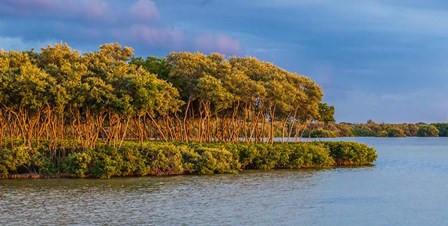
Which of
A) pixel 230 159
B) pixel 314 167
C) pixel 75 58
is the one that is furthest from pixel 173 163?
pixel 314 167

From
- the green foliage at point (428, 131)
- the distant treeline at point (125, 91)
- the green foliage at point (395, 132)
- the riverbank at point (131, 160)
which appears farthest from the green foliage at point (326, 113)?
the green foliage at point (428, 131)

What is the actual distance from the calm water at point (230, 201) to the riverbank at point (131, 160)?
1.58 m

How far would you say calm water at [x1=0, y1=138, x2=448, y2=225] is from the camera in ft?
93.5

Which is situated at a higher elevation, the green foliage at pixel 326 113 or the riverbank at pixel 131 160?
the green foliage at pixel 326 113

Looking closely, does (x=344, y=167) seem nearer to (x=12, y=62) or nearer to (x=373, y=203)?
(x=373, y=203)

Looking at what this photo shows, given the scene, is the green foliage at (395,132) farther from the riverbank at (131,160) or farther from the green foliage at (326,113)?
the riverbank at (131,160)

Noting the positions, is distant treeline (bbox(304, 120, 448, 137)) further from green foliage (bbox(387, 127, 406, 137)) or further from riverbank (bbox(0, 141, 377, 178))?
A: riverbank (bbox(0, 141, 377, 178))

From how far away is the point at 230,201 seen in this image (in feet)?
112

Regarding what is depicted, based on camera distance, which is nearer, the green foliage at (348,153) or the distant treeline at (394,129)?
the green foliage at (348,153)

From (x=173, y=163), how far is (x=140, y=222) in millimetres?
19338

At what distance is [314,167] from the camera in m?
57.8

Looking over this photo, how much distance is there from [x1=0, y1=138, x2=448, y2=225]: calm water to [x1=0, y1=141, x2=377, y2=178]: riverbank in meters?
1.58

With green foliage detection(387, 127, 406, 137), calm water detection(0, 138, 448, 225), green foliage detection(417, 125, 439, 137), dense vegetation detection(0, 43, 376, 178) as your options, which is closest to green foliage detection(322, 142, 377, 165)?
dense vegetation detection(0, 43, 376, 178)

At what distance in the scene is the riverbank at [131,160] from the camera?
4312 centimetres
